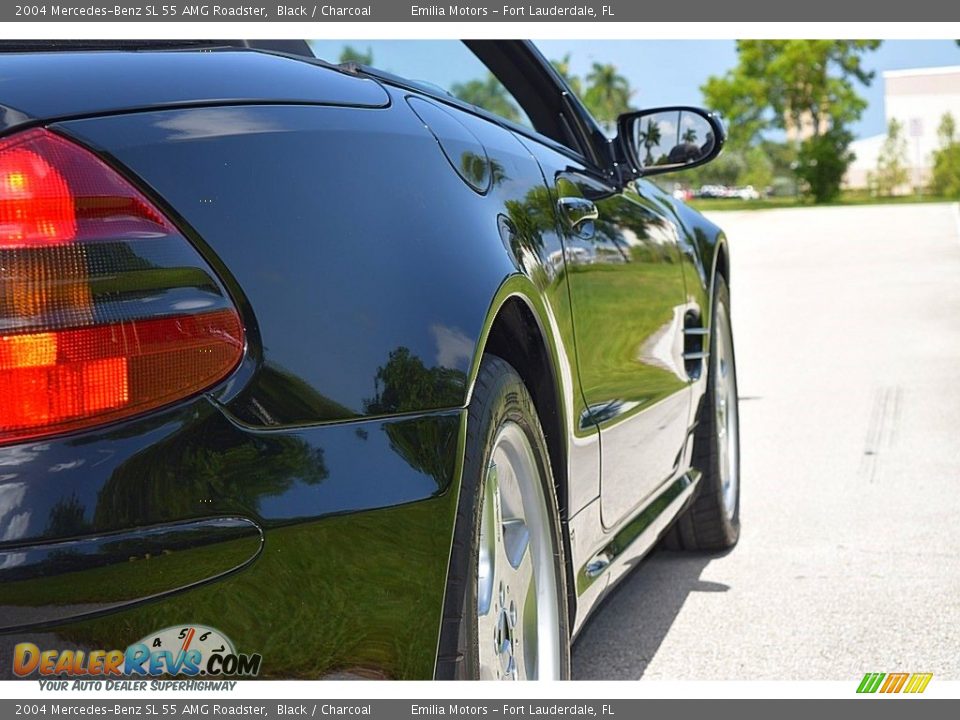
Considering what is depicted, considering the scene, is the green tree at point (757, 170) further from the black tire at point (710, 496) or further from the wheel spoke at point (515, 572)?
the wheel spoke at point (515, 572)

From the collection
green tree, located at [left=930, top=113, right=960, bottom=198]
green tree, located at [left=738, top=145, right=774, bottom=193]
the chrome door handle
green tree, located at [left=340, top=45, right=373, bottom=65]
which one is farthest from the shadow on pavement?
green tree, located at [left=738, top=145, right=774, bottom=193]

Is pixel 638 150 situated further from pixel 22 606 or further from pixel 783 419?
pixel 783 419

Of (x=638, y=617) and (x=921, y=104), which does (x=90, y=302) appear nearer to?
(x=638, y=617)

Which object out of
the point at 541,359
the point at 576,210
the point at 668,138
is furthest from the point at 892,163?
the point at 541,359

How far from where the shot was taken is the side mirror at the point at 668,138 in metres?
3.92

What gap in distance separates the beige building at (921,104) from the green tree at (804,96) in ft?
17.7

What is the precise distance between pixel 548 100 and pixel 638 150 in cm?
35

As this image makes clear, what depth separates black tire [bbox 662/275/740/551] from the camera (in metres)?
4.53

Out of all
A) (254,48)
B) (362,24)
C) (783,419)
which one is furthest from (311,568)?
(783,419)

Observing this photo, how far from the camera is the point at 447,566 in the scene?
6.24ft

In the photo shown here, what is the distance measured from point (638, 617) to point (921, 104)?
7868cm

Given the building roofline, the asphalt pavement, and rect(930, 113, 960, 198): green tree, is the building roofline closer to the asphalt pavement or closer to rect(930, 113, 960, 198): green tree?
rect(930, 113, 960, 198): green tree

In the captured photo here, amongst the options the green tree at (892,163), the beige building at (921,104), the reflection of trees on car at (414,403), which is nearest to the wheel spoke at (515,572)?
the reflection of trees on car at (414,403)

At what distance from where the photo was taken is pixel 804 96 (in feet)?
233
